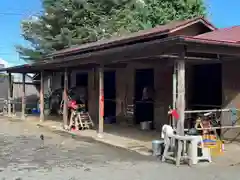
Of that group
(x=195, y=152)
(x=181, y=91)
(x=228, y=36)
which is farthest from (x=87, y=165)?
(x=228, y=36)

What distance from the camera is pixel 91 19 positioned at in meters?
29.0

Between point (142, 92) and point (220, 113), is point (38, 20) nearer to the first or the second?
point (142, 92)

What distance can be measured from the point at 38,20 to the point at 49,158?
24559 millimetres

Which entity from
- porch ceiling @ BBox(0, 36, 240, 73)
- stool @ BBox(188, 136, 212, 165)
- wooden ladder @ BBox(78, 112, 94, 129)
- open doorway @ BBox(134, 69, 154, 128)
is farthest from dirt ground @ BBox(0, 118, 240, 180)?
open doorway @ BBox(134, 69, 154, 128)

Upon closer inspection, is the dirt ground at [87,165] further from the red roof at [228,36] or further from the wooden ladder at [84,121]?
the red roof at [228,36]

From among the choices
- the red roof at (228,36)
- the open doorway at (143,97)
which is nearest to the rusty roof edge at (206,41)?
the red roof at (228,36)

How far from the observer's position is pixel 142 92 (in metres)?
14.7

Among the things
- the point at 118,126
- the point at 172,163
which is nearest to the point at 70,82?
the point at 118,126

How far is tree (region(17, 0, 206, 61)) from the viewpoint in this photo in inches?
1028

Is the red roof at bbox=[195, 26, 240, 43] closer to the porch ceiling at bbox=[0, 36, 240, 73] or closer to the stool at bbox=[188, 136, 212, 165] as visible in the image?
the porch ceiling at bbox=[0, 36, 240, 73]

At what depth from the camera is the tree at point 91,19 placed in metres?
26.1

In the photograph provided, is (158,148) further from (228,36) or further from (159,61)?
(228,36)

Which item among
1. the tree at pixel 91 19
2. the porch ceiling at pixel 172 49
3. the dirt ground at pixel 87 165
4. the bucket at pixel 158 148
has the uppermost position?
the tree at pixel 91 19

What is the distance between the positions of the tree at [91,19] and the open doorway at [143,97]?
12.1 m
